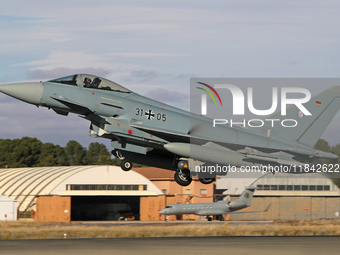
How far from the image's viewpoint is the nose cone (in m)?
29.9

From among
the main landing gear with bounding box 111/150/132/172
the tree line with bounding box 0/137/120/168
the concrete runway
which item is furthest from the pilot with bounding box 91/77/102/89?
the tree line with bounding box 0/137/120/168

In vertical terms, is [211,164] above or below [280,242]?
above

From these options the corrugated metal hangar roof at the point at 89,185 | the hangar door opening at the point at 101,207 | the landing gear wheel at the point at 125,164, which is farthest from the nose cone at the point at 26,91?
the hangar door opening at the point at 101,207

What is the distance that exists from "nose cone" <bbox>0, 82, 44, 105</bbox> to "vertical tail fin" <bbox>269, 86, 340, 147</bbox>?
48.7 feet

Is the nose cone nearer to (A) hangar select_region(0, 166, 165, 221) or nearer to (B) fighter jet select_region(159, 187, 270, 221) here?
(B) fighter jet select_region(159, 187, 270, 221)

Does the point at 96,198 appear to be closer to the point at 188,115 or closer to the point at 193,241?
the point at 193,241

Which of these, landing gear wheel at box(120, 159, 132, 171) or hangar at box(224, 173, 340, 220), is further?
hangar at box(224, 173, 340, 220)

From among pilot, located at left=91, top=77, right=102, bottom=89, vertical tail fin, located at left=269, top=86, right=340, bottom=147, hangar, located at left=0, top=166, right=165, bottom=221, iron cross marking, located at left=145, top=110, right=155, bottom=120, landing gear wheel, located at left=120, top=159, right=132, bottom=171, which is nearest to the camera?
pilot, located at left=91, top=77, right=102, bottom=89

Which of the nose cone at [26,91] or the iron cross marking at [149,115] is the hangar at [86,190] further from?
the nose cone at [26,91]

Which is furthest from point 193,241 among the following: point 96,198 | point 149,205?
point 96,198

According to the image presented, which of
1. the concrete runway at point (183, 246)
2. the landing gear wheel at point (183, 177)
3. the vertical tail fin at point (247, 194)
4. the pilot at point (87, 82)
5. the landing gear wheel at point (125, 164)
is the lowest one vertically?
the concrete runway at point (183, 246)

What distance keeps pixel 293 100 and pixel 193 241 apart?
11838 mm

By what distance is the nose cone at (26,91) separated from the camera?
2986 cm

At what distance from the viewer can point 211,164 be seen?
109 feet
